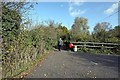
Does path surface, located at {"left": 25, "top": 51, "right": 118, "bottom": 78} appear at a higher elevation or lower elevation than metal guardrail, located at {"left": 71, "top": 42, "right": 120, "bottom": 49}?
lower

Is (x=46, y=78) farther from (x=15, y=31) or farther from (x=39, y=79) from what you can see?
(x=15, y=31)

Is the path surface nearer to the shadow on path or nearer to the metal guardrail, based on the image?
the shadow on path

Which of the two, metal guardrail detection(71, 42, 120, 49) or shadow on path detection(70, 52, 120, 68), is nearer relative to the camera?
shadow on path detection(70, 52, 120, 68)

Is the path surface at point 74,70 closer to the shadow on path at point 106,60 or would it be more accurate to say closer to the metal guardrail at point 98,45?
the shadow on path at point 106,60

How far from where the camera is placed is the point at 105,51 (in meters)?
32.5

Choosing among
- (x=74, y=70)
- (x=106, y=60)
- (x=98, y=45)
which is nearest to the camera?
(x=74, y=70)

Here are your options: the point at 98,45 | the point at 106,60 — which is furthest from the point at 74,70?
the point at 98,45

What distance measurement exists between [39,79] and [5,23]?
267 centimetres

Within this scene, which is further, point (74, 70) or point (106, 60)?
point (106, 60)

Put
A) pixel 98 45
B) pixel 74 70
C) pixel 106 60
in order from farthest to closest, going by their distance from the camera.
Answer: pixel 98 45 → pixel 106 60 → pixel 74 70

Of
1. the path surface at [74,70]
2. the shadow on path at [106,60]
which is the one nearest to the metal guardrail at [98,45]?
the shadow on path at [106,60]

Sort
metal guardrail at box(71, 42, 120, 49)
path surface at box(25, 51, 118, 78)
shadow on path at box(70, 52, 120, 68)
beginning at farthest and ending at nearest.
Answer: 1. metal guardrail at box(71, 42, 120, 49)
2. shadow on path at box(70, 52, 120, 68)
3. path surface at box(25, 51, 118, 78)

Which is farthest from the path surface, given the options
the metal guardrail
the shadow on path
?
the metal guardrail

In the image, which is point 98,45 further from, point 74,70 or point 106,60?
point 74,70
